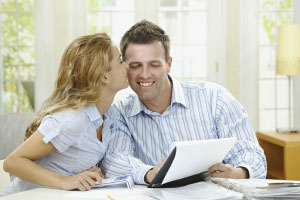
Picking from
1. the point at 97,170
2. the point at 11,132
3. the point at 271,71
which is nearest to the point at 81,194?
the point at 97,170

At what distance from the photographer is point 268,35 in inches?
169

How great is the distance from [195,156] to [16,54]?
10.4ft

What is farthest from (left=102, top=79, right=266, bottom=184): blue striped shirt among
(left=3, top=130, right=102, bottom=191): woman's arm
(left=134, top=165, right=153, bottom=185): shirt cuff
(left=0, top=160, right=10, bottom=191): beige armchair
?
(left=0, top=160, right=10, bottom=191): beige armchair

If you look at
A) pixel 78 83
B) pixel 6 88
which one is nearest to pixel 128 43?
pixel 78 83

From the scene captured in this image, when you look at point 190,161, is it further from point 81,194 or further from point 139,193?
point 81,194

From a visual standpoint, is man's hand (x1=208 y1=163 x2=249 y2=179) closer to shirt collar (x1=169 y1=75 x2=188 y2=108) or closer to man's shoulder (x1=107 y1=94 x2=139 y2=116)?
shirt collar (x1=169 y1=75 x2=188 y2=108)

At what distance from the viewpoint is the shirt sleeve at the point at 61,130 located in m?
1.64

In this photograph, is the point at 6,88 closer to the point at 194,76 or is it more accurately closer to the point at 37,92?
the point at 37,92

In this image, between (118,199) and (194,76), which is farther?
(194,76)

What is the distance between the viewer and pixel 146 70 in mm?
2113

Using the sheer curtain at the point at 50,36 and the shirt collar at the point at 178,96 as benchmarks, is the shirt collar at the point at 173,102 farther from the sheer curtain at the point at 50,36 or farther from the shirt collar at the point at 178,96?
the sheer curtain at the point at 50,36

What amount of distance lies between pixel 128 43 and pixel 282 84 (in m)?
2.57

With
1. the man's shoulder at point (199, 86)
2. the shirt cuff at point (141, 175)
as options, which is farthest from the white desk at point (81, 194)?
the man's shoulder at point (199, 86)

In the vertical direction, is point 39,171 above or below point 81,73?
below
